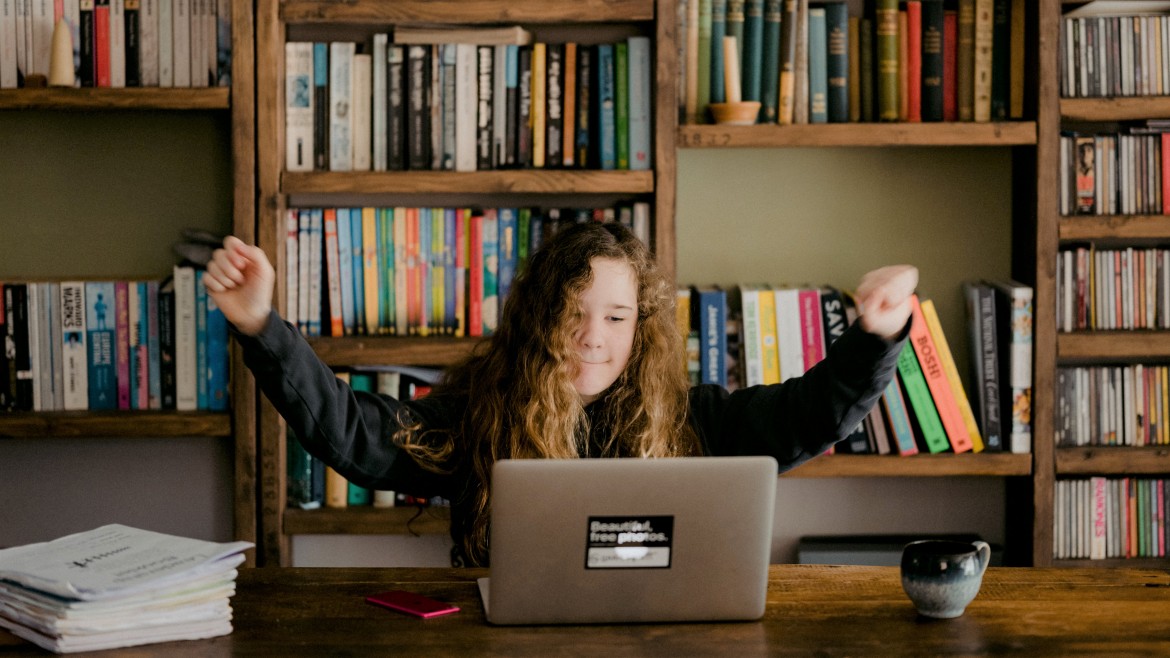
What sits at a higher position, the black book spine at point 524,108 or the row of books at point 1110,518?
the black book spine at point 524,108

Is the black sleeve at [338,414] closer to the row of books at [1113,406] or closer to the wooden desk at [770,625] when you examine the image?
the wooden desk at [770,625]

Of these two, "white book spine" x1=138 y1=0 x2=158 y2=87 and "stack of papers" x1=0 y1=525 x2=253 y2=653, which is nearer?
"stack of papers" x1=0 y1=525 x2=253 y2=653

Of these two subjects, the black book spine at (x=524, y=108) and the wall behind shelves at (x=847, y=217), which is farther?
the wall behind shelves at (x=847, y=217)

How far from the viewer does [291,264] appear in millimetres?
2535

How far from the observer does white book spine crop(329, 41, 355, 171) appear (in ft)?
8.25

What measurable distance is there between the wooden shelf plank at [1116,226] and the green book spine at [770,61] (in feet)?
2.21

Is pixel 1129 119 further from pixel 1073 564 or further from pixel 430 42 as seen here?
pixel 430 42

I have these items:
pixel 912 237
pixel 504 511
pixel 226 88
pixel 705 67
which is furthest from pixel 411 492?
pixel 912 237

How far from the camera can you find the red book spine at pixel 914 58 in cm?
254

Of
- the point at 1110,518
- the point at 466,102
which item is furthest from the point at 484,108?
the point at 1110,518

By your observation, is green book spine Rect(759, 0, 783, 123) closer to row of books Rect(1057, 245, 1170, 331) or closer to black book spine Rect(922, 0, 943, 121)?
black book spine Rect(922, 0, 943, 121)

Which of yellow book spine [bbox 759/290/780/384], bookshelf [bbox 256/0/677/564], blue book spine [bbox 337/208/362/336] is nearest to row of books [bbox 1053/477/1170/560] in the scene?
yellow book spine [bbox 759/290/780/384]

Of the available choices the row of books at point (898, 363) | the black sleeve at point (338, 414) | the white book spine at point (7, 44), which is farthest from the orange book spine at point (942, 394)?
the white book spine at point (7, 44)

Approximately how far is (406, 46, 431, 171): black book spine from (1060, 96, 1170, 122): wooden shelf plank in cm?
135
